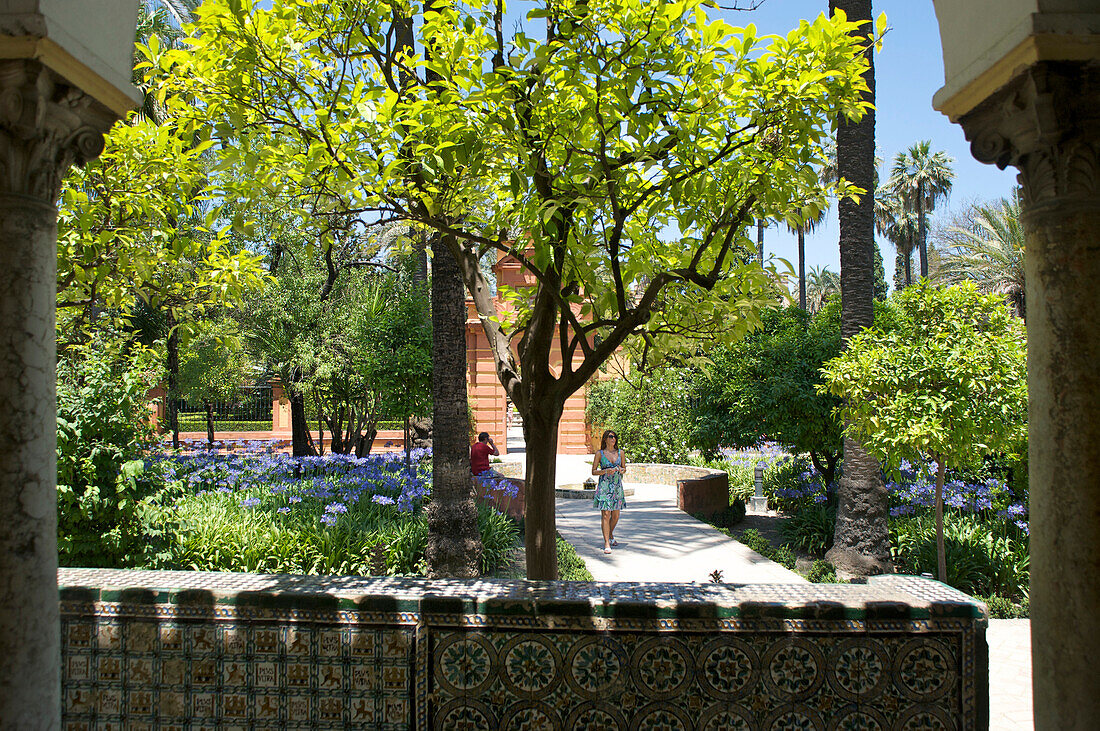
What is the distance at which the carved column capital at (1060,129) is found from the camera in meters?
2.21

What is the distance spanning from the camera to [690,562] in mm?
9492

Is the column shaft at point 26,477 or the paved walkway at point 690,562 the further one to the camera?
the paved walkway at point 690,562

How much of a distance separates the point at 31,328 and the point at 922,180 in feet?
168

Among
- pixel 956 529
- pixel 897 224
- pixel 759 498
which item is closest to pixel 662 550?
pixel 956 529

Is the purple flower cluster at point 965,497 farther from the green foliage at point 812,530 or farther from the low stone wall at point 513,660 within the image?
the low stone wall at point 513,660

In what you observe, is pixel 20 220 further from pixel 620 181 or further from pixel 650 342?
pixel 650 342

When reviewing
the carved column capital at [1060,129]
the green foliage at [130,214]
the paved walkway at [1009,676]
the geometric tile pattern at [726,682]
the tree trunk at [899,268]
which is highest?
the tree trunk at [899,268]

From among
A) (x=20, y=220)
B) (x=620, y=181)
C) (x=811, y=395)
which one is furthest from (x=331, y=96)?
(x=811, y=395)

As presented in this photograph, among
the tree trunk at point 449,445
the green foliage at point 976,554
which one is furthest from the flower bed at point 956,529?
the tree trunk at point 449,445

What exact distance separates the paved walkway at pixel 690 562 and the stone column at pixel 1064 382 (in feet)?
7.19

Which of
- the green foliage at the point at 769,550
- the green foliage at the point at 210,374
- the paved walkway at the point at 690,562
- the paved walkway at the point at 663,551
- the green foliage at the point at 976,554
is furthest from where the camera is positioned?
the green foliage at the point at 210,374

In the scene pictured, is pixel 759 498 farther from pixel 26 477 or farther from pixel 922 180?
pixel 922 180

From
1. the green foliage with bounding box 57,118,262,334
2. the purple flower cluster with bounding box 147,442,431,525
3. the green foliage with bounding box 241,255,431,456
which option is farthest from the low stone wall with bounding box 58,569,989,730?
the green foliage with bounding box 241,255,431,456

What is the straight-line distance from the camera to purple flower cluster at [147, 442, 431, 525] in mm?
8266
